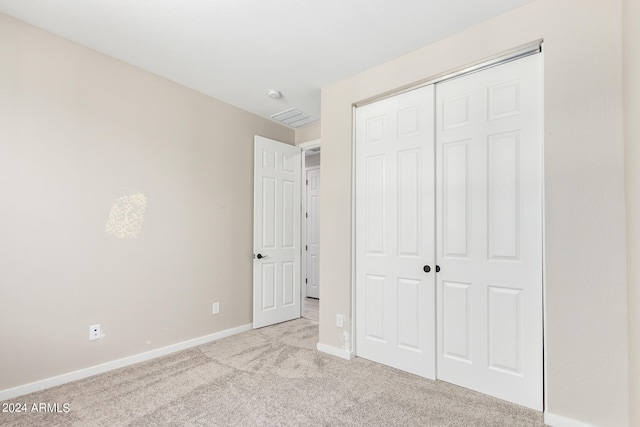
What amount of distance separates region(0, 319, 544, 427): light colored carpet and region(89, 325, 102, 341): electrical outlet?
0.30m

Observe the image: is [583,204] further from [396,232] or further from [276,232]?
[276,232]

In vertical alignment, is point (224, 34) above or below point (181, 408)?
above

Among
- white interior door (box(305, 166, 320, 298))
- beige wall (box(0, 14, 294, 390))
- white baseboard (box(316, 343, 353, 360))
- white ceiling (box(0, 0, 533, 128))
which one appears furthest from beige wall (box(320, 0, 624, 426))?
white interior door (box(305, 166, 320, 298))

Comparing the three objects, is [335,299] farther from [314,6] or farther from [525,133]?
[314,6]

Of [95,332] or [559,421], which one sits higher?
[95,332]

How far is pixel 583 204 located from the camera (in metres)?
1.78

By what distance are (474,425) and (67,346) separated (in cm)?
286

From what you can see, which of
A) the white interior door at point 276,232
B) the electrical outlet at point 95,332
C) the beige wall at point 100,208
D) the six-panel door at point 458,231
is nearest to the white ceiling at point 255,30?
the beige wall at point 100,208

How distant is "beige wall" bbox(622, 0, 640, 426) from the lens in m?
1.50

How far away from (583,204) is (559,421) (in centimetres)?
125

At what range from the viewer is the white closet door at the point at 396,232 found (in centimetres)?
247

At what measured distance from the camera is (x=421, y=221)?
8.20 ft

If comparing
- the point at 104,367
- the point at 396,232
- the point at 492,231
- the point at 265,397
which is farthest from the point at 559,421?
the point at 104,367

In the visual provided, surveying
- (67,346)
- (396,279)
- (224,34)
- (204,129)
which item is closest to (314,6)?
(224,34)
